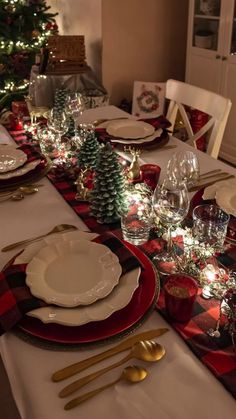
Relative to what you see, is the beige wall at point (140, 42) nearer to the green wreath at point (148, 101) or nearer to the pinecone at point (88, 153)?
the green wreath at point (148, 101)

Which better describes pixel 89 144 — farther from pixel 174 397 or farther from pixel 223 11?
pixel 223 11

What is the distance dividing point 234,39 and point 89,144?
2.01 metres

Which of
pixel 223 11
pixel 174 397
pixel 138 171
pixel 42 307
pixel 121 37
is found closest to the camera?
pixel 174 397

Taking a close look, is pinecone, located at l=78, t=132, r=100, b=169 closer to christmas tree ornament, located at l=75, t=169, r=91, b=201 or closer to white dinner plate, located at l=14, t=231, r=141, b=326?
christmas tree ornament, located at l=75, t=169, r=91, b=201

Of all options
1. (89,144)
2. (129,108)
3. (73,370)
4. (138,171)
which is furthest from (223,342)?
(129,108)

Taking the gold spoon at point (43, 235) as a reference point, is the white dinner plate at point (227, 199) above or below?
above

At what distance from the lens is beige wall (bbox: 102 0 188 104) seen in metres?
3.11

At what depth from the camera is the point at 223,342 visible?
0.66 m

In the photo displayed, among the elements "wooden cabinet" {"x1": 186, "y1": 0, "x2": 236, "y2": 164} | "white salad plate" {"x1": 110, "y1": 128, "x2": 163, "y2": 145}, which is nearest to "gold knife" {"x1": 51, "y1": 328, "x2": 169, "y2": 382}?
"white salad plate" {"x1": 110, "y1": 128, "x2": 163, "y2": 145}

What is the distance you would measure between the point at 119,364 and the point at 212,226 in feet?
1.32

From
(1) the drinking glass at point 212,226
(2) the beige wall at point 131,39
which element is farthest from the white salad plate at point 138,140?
(2) the beige wall at point 131,39

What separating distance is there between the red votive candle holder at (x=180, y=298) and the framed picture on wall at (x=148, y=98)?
2556 millimetres

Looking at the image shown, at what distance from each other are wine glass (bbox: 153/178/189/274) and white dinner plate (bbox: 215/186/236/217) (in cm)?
10

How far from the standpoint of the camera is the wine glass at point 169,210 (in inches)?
33.9
